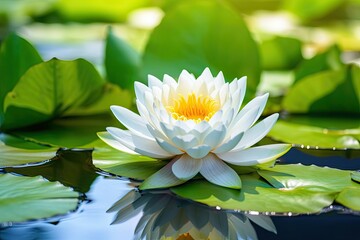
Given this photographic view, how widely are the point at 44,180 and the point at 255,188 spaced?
0.34 meters

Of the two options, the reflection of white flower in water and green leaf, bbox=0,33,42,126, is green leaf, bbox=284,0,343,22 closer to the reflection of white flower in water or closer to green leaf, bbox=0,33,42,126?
green leaf, bbox=0,33,42,126

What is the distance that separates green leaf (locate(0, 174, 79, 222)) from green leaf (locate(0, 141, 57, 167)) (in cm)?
11

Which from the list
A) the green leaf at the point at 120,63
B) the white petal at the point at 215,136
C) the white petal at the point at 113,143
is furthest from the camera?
the green leaf at the point at 120,63

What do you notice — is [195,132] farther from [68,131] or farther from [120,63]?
[120,63]

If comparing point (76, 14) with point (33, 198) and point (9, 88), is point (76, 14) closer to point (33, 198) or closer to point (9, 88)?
point (9, 88)

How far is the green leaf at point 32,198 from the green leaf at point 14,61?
0.35 m

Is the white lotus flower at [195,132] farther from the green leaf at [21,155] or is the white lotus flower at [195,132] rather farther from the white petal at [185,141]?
the green leaf at [21,155]

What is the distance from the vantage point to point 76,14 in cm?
292

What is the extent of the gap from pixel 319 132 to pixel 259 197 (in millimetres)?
460

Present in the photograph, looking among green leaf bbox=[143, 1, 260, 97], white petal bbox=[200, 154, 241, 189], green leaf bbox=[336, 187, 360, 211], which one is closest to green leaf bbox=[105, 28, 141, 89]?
green leaf bbox=[143, 1, 260, 97]

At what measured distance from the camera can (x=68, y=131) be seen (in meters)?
1.37

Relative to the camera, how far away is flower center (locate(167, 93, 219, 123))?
1078 millimetres

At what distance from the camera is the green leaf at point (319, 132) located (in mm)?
1325

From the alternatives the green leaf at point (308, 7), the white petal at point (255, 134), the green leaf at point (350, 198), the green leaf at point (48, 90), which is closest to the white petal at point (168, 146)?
the white petal at point (255, 134)
